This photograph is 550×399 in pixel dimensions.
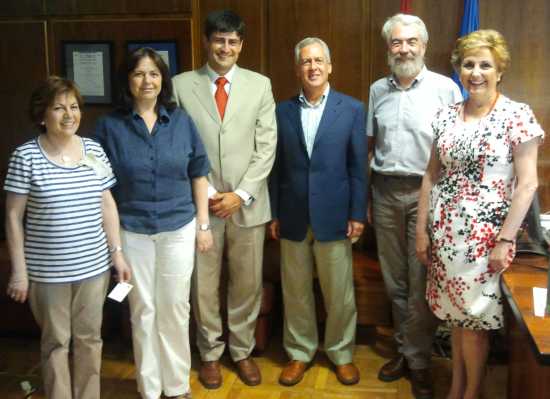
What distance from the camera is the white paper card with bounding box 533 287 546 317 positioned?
81.4 inches

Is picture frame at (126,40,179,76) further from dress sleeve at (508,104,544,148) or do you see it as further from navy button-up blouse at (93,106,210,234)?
dress sleeve at (508,104,544,148)

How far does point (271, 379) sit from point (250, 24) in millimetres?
1883

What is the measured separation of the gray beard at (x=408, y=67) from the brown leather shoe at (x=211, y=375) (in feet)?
5.06

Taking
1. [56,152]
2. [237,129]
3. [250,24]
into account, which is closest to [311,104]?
[237,129]

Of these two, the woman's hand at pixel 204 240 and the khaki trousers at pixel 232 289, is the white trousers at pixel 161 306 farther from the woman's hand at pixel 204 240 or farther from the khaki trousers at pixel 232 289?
the khaki trousers at pixel 232 289

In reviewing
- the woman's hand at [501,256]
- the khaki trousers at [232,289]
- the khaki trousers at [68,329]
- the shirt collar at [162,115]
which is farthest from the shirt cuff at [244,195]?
the woman's hand at [501,256]

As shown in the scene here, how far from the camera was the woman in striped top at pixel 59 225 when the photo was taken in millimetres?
2340

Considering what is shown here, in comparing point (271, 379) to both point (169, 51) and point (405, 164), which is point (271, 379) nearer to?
point (405, 164)

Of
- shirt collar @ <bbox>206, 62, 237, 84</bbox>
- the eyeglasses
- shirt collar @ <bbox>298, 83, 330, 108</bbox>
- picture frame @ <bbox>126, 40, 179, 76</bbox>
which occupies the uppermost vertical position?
picture frame @ <bbox>126, 40, 179, 76</bbox>

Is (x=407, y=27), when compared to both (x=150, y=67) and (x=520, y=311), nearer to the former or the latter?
(x=150, y=67)

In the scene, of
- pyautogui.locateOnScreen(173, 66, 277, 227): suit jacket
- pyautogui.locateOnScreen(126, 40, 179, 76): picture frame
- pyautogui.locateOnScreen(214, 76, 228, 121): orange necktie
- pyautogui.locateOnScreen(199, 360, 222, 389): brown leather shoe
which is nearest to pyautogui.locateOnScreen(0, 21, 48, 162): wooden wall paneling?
pyautogui.locateOnScreen(126, 40, 179, 76): picture frame

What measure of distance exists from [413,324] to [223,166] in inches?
42.5

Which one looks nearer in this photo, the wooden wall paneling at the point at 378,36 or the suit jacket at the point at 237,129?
the suit jacket at the point at 237,129

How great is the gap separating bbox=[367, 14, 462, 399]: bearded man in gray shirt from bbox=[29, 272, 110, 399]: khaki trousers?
4.08 ft
